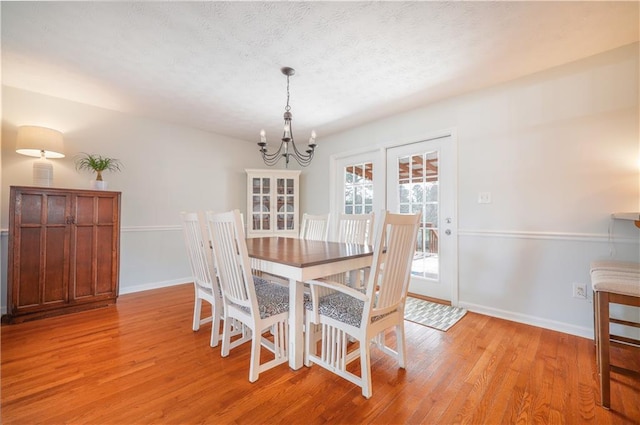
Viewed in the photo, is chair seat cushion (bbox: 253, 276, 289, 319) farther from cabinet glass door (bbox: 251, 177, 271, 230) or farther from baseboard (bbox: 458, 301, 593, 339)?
cabinet glass door (bbox: 251, 177, 271, 230)

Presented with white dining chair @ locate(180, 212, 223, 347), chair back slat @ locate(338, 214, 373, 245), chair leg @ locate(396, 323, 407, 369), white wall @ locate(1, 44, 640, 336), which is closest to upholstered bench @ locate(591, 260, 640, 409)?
white wall @ locate(1, 44, 640, 336)

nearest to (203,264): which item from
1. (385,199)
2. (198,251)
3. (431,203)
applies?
(198,251)

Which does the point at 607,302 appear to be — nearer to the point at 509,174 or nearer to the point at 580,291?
the point at 580,291

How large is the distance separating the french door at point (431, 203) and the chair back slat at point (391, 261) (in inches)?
62.3

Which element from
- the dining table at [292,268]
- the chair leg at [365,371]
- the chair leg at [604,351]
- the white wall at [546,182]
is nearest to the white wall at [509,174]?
the white wall at [546,182]

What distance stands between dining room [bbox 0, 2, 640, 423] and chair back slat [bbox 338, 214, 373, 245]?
92cm

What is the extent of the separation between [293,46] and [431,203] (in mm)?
2209

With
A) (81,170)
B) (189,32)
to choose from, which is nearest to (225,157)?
(81,170)

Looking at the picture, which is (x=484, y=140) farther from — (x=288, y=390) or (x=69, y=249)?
(x=69, y=249)

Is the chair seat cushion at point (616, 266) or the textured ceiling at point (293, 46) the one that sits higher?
the textured ceiling at point (293, 46)

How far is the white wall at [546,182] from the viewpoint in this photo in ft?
6.79

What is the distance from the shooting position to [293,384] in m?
1.58

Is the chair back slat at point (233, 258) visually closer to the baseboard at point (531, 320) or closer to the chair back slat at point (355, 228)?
the chair back slat at point (355, 228)

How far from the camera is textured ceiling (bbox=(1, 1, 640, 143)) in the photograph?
169 cm
